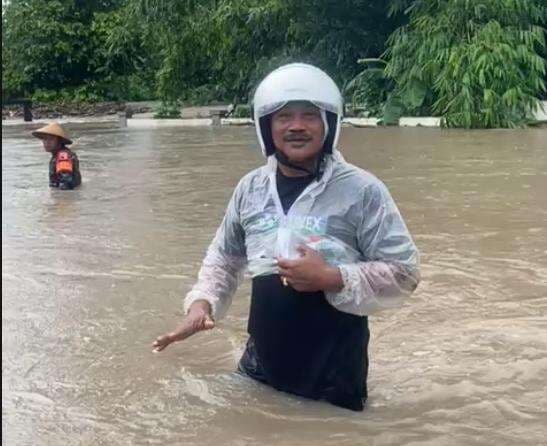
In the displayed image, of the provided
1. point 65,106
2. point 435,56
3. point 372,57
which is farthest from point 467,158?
point 65,106

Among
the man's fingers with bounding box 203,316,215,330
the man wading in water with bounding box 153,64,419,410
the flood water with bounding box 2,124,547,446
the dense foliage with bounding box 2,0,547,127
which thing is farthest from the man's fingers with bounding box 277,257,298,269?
the dense foliage with bounding box 2,0,547,127

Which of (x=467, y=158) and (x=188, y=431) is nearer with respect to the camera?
(x=188, y=431)

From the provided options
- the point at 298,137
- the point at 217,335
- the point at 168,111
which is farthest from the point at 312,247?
the point at 168,111

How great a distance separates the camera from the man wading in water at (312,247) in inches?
124

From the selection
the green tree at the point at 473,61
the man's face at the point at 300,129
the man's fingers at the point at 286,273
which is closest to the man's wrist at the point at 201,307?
the man's fingers at the point at 286,273

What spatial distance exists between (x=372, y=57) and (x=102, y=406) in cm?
2125

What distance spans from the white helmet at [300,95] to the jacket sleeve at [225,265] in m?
0.31

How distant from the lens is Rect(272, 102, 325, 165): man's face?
3225mm

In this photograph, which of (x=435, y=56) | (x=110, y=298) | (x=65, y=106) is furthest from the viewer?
(x=65, y=106)

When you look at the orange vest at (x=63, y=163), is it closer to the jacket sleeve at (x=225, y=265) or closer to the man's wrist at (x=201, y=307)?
the jacket sleeve at (x=225, y=265)

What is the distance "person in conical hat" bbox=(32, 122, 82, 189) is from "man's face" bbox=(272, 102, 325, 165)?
6808mm

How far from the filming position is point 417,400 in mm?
3609

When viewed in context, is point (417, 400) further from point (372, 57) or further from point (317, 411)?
point (372, 57)

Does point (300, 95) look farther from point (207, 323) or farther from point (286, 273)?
point (207, 323)
